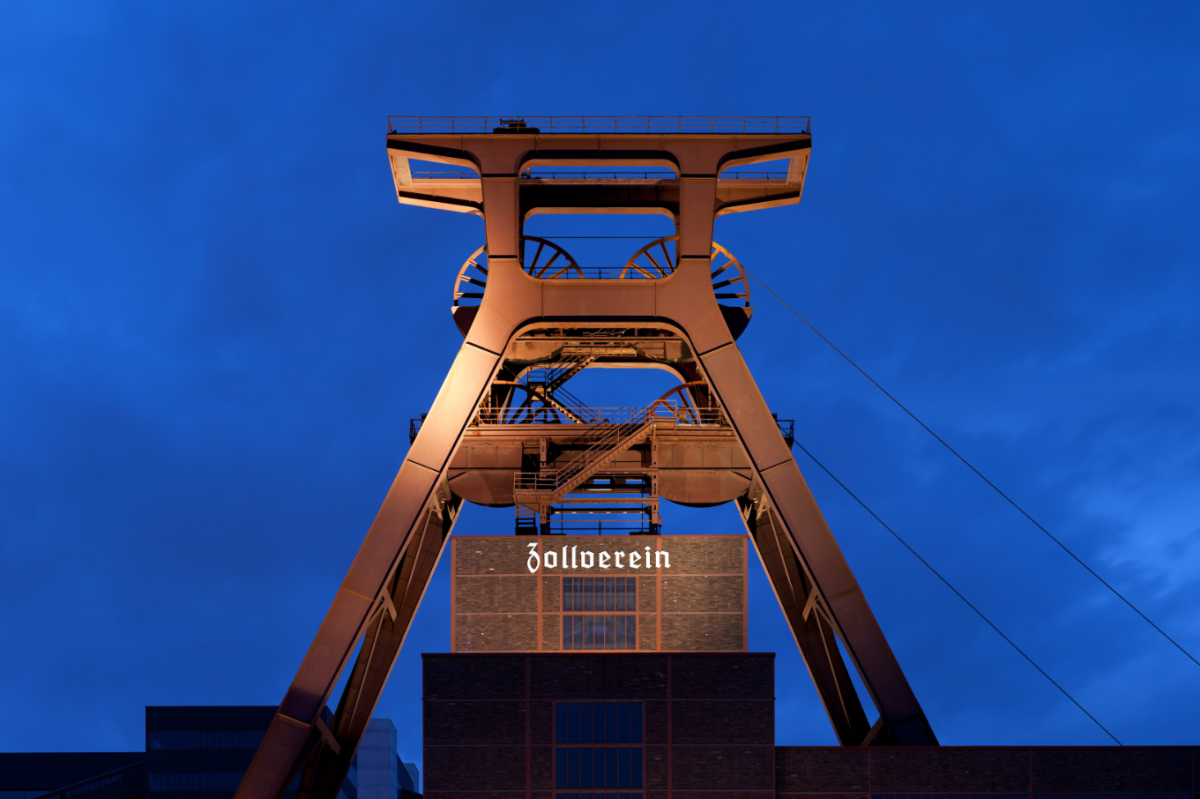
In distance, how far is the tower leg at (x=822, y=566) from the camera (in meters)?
30.5

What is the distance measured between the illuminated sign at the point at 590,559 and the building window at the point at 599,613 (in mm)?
386

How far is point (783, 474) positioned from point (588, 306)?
7.46 meters

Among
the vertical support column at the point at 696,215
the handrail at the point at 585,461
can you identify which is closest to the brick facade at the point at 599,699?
the handrail at the point at 585,461

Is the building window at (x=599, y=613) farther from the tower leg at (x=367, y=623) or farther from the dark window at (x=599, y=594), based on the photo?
the tower leg at (x=367, y=623)

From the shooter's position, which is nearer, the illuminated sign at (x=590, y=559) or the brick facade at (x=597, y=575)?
the brick facade at (x=597, y=575)

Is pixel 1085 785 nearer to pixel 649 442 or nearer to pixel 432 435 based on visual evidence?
pixel 649 442

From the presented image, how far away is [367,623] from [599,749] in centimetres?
748

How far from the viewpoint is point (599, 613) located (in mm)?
31984

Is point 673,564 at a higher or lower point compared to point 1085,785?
higher

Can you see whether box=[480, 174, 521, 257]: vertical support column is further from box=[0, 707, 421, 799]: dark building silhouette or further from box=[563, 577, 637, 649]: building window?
box=[0, 707, 421, 799]: dark building silhouette

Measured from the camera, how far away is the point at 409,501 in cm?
3225

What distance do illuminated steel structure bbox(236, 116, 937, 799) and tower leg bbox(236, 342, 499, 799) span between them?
54 mm

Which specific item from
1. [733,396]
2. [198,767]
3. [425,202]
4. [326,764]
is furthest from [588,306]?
[198,767]

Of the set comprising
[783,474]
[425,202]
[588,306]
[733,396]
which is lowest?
[783,474]
